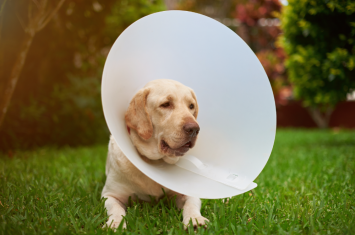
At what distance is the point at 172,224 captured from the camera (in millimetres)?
1608

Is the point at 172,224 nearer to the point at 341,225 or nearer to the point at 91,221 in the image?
the point at 91,221

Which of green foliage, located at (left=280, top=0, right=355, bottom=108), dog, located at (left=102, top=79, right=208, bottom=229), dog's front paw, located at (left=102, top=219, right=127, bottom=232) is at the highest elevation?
green foliage, located at (left=280, top=0, right=355, bottom=108)

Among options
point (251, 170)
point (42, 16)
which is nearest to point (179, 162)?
point (251, 170)

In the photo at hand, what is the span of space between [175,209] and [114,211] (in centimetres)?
43

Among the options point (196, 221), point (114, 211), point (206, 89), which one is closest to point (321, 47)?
point (206, 89)

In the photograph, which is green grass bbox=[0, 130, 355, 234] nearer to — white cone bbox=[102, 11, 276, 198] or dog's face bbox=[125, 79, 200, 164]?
white cone bbox=[102, 11, 276, 198]

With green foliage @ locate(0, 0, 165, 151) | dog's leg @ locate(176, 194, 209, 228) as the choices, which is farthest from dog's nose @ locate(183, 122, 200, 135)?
green foliage @ locate(0, 0, 165, 151)

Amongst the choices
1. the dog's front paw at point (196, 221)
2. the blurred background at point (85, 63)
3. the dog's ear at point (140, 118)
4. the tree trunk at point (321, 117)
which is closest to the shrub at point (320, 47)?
the blurred background at point (85, 63)

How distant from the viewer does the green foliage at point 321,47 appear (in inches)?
158

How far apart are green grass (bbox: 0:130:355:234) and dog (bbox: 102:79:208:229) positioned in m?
0.10

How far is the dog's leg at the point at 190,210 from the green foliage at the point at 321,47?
3.02 meters

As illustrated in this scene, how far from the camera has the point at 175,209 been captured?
6.27 feet

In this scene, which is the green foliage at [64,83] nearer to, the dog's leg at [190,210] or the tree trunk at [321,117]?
the dog's leg at [190,210]

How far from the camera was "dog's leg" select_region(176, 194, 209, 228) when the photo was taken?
156 centimetres
